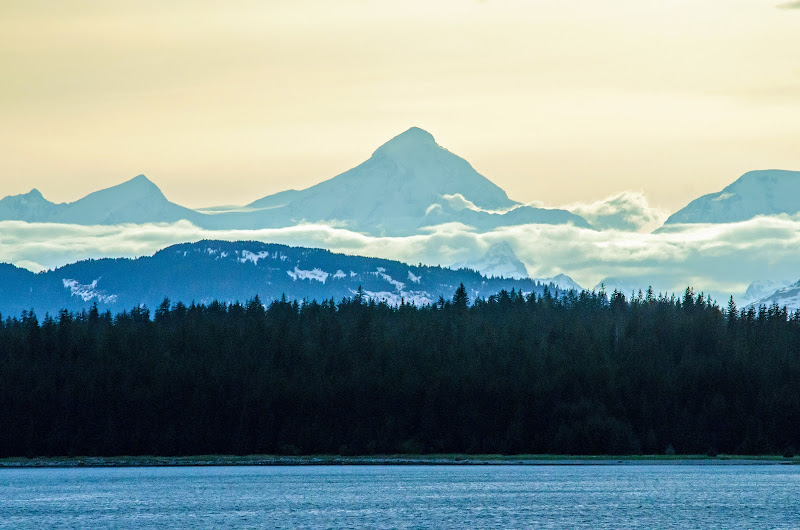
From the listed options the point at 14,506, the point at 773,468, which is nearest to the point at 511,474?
the point at 773,468

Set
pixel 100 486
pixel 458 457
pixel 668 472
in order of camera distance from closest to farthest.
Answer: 1. pixel 100 486
2. pixel 668 472
3. pixel 458 457

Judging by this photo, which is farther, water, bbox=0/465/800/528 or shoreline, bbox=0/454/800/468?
shoreline, bbox=0/454/800/468

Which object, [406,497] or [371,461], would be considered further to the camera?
[371,461]

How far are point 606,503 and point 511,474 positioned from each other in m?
51.1

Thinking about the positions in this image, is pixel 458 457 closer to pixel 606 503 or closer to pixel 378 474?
pixel 378 474

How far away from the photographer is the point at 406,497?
459 feet

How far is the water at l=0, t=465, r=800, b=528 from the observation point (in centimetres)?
11556

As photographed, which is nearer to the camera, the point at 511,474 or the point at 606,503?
the point at 606,503

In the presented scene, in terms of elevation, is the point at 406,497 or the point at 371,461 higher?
the point at 371,461

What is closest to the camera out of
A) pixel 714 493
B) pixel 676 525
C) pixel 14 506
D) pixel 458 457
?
pixel 676 525

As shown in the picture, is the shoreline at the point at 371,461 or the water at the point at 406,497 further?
the shoreline at the point at 371,461

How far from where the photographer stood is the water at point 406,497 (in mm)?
115562

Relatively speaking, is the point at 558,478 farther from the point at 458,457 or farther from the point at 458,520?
the point at 458,520

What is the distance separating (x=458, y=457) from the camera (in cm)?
19788
